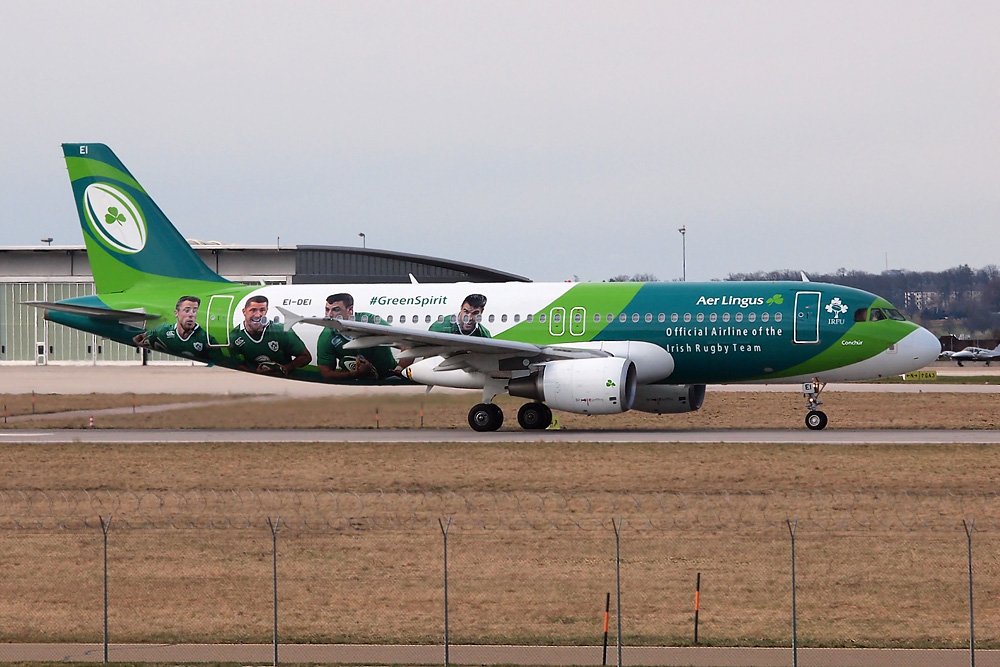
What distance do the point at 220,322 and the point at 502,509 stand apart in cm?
2112

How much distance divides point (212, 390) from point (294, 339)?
1527cm

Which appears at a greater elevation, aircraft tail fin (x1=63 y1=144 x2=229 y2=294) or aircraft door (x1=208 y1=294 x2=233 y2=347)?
aircraft tail fin (x1=63 y1=144 x2=229 y2=294)

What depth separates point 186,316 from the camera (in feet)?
145

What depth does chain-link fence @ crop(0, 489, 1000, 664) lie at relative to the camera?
16.5 meters

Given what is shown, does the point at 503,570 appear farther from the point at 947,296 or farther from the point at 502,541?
the point at 947,296

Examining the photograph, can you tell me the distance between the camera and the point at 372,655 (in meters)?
15.5

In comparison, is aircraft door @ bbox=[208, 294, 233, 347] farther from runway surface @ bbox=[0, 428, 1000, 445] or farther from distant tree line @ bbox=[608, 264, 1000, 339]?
distant tree line @ bbox=[608, 264, 1000, 339]

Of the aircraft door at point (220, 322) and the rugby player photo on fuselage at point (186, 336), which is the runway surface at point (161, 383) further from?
the aircraft door at point (220, 322)

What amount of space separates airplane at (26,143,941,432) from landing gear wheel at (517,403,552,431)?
0.15 feet

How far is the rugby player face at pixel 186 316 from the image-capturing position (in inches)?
1731

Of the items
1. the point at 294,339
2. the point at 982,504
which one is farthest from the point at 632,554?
the point at 294,339

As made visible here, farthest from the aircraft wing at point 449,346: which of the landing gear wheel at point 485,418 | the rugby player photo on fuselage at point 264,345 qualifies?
the rugby player photo on fuselage at point 264,345

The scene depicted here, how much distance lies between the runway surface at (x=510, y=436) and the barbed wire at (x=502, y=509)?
404 inches

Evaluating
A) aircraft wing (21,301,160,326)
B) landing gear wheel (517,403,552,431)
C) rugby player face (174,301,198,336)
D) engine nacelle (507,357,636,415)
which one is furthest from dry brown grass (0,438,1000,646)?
aircraft wing (21,301,160,326)
